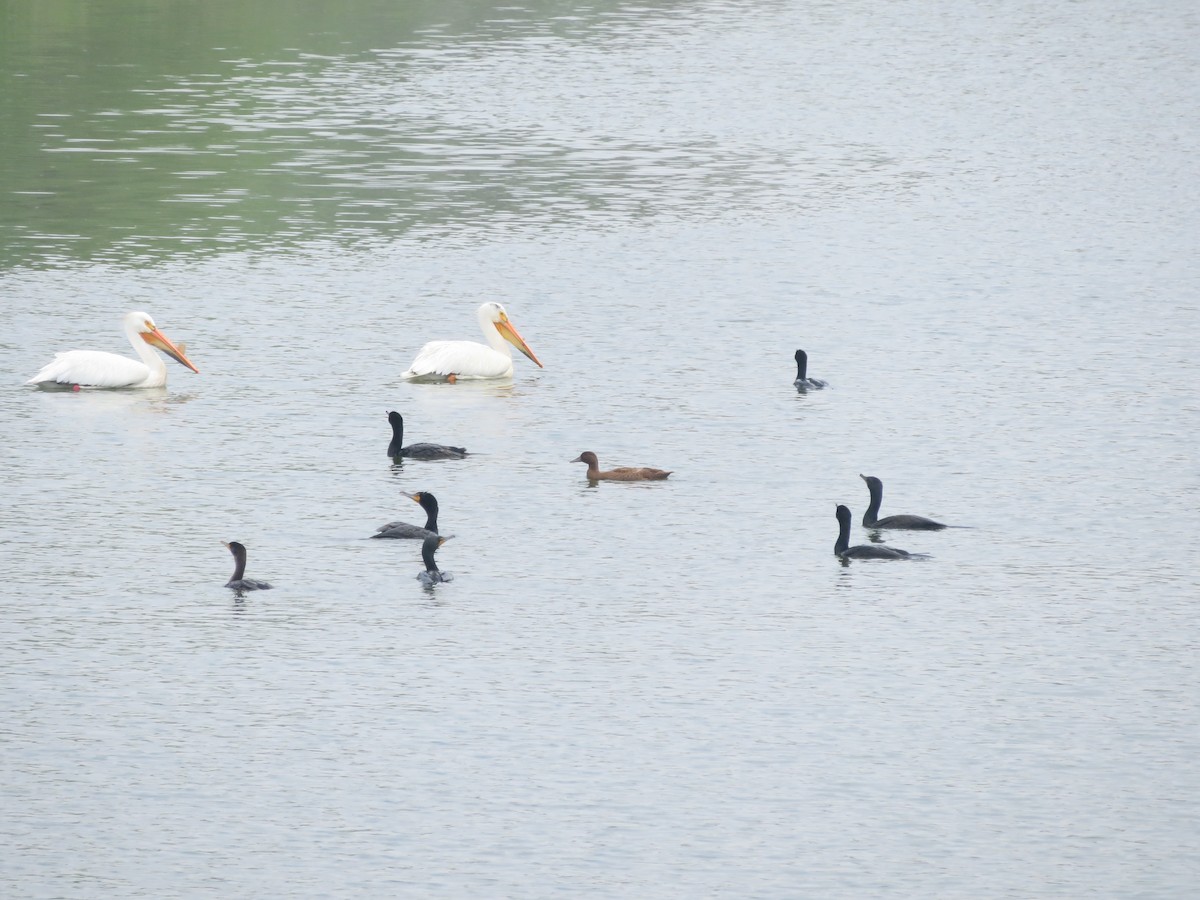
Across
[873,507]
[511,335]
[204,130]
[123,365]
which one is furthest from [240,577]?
[204,130]

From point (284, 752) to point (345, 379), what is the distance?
990 cm

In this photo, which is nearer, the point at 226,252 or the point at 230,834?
the point at 230,834

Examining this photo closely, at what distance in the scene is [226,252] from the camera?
97.2ft

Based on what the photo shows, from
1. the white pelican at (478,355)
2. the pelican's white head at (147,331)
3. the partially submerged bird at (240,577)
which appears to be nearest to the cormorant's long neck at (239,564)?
the partially submerged bird at (240,577)

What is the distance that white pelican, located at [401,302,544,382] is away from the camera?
74.0ft

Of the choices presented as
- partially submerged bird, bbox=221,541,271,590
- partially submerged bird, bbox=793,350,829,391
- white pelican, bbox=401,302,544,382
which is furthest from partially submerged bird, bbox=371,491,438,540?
partially submerged bird, bbox=793,350,829,391

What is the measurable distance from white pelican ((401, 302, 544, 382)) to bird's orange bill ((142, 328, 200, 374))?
2.19 metres

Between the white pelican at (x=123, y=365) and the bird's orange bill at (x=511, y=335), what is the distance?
3118mm

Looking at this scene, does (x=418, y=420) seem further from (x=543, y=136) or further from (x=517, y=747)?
(x=543, y=136)

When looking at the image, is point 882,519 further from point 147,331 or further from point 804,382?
point 147,331

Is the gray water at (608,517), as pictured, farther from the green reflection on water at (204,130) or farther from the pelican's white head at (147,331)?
the pelican's white head at (147,331)

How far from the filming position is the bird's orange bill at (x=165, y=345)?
75.1ft

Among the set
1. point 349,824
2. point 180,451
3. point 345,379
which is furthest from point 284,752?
point 345,379

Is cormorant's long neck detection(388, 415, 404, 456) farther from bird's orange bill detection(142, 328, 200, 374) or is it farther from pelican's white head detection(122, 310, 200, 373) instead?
pelican's white head detection(122, 310, 200, 373)
